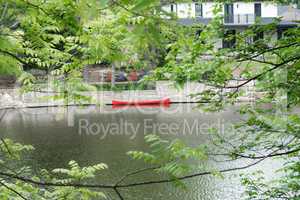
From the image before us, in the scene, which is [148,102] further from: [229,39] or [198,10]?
[229,39]

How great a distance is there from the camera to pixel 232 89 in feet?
11.3

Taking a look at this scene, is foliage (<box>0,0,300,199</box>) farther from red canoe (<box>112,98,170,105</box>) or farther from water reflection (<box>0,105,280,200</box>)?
red canoe (<box>112,98,170,105</box>)

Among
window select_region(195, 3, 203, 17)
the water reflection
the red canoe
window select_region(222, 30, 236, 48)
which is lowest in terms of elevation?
the water reflection

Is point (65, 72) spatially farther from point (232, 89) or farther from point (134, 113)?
point (134, 113)

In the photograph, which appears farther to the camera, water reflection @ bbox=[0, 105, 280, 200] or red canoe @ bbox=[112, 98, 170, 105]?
red canoe @ bbox=[112, 98, 170, 105]

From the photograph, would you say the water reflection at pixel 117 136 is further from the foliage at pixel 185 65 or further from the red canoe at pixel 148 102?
the foliage at pixel 185 65

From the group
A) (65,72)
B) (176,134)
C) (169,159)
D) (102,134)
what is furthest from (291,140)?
(102,134)

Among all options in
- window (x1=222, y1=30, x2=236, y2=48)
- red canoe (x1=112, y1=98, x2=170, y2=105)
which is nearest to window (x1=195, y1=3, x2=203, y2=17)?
window (x1=222, y1=30, x2=236, y2=48)

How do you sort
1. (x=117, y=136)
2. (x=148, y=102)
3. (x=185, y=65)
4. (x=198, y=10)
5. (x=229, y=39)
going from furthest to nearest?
(x=148, y=102)
(x=117, y=136)
(x=198, y=10)
(x=229, y=39)
(x=185, y=65)

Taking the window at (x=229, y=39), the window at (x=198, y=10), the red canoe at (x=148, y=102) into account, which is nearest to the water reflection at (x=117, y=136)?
the red canoe at (x=148, y=102)

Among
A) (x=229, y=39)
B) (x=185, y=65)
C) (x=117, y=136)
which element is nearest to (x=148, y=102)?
(x=117, y=136)

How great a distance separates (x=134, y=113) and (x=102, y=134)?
4.01 metres

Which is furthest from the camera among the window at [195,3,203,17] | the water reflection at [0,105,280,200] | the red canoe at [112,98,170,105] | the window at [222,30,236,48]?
the red canoe at [112,98,170,105]

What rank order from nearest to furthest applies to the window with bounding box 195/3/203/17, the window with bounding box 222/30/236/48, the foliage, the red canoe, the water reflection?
1. the foliage
2. the window with bounding box 222/30/236/48
3. the window with bounding box 195/3/203/17
4. the water reflection
5. the red canoe
